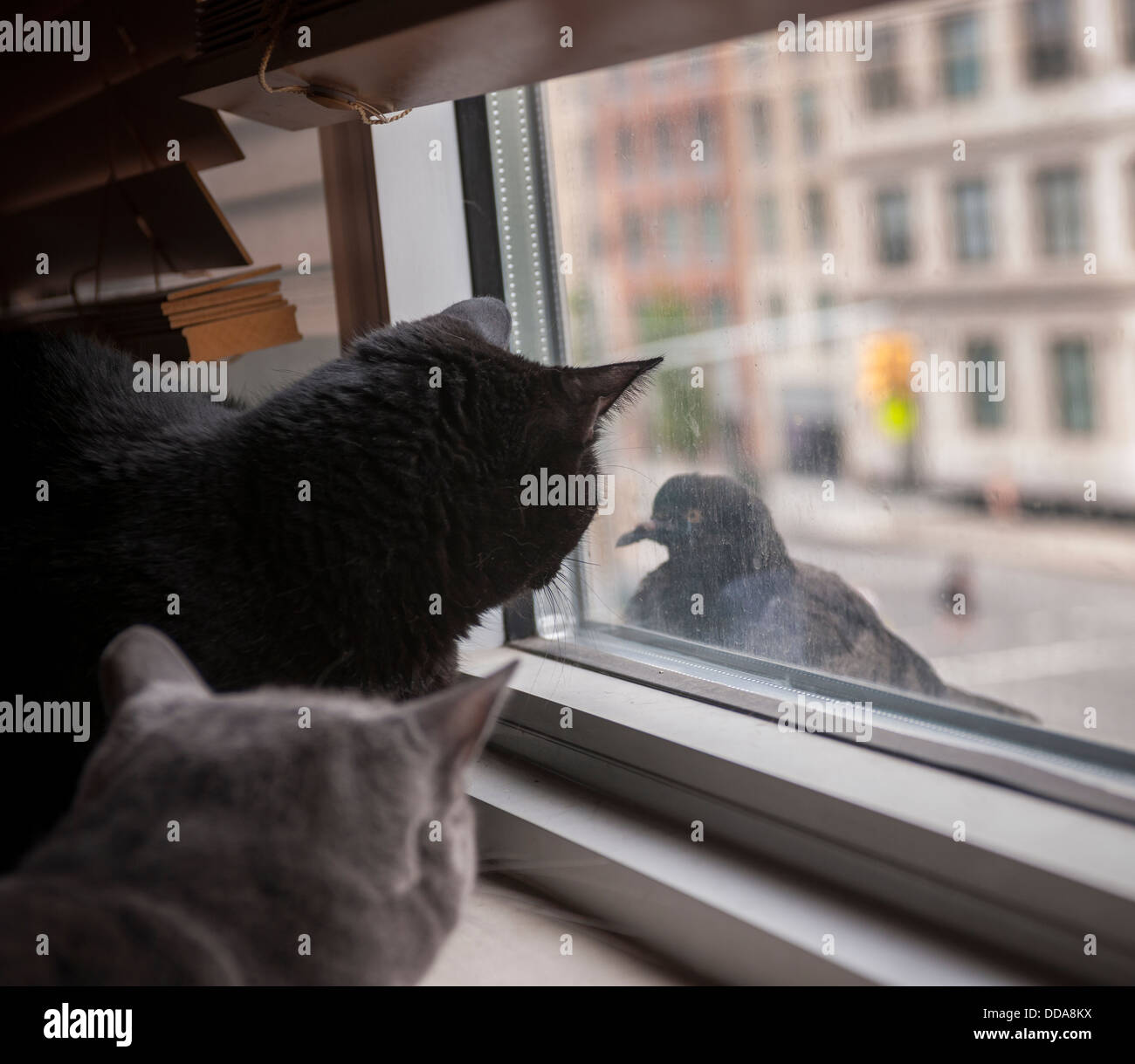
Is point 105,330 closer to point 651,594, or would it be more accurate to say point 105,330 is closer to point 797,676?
point 651,594

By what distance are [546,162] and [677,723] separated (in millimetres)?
705

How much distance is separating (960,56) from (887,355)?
230 millimetres

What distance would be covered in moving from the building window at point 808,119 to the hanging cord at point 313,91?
0.36 meters

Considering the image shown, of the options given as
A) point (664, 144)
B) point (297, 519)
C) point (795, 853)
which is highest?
point (664, 144)

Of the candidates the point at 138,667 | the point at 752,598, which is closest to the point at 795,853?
the point at 752,598

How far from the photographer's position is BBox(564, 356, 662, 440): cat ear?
2.60 feet

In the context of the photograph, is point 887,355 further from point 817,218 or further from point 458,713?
point 458,713

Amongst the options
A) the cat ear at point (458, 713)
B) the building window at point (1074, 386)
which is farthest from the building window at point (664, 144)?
the cat ear at point (458, 713)

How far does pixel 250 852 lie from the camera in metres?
0.45

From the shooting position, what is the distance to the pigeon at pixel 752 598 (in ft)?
2.85

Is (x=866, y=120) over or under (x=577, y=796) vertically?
over

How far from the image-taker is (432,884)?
1.69 feet
